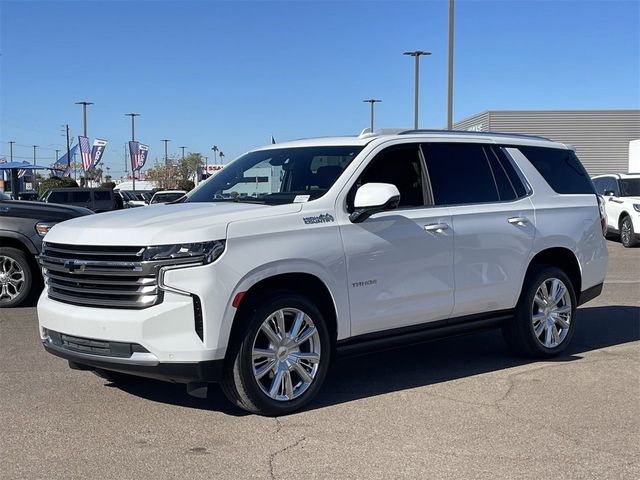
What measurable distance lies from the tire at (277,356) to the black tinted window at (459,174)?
5.38 feet

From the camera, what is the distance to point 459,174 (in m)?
6.29

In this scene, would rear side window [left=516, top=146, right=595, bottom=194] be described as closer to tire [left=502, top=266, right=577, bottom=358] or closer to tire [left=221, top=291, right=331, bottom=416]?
tire [left=502, top=266, right=577, bottom=358]

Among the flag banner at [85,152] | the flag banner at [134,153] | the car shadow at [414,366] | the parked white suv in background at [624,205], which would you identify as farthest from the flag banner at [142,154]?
the car shadow at [414,366]

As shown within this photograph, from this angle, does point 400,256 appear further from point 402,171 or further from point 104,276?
point 104,276

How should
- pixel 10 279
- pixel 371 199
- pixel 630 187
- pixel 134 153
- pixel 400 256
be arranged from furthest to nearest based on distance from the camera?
pixel 134 153 < pixel 630 187 < pixel 10 279 < pixel 400 256 < pixel 371 199

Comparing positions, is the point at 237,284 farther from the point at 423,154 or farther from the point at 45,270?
the point at 423,154

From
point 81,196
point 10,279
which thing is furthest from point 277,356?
point 81,196

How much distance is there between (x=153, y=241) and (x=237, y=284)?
A: 595 millimetres

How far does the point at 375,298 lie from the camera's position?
546cm

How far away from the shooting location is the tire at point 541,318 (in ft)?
21.8

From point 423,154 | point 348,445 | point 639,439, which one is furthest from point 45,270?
point 639,439

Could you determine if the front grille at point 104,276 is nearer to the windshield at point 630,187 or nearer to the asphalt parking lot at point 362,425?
the asphalt parking lot at point 362,425

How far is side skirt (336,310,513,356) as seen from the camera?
546 cm

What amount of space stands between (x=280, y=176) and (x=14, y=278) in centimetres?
516
